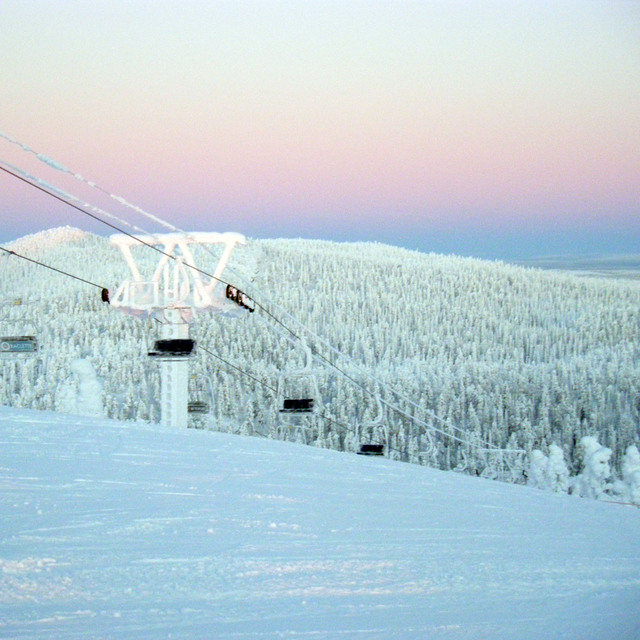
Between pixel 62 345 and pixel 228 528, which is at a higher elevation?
pixel 62 345

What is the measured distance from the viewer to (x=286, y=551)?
3633 millimetres

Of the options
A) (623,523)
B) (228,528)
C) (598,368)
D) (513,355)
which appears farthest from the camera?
(513,355)

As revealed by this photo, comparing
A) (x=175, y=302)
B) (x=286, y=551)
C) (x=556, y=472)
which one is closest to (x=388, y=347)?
(x=556, y=472)

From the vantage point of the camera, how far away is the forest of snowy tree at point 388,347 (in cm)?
7581

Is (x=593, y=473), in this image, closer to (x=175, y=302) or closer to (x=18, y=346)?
(x=175, y=302)

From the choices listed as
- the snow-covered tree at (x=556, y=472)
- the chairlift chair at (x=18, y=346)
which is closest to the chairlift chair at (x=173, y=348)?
the chairlift chair at (x=18, y=346)

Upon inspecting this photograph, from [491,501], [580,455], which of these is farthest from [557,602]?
[580,455]

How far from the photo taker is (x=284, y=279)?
14625 cm

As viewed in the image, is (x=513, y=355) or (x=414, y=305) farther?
(x=414, y=305)

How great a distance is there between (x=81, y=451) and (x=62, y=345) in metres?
106

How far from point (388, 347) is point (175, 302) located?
101100 mm

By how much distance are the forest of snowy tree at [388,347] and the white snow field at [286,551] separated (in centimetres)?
2591

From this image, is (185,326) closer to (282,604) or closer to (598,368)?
(282,604)

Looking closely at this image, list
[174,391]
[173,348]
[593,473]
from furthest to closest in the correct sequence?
[593,473] < [174,391] < [173,348]
